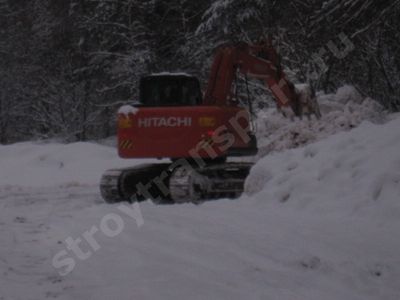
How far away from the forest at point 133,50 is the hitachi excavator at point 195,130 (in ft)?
3.92

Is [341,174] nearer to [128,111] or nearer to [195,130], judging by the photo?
[195,130]

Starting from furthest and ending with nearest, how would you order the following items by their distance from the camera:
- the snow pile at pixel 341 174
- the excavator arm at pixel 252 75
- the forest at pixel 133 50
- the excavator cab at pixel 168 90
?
the forest at pixel 133 50 < the excavator cab at pixel 168 90 < the excavator arm at pixel 252 75 < the snow pile at pixel 341 174

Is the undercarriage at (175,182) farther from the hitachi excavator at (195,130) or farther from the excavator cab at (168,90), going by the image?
the excavator cab at (168,90)

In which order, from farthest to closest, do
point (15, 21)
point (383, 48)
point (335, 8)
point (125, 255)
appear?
point (15, 21) → point (383, 48) → point (335, 8) → point (125, 255)

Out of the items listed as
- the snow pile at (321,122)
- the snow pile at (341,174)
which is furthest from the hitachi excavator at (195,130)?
the snow pile at (341,174)

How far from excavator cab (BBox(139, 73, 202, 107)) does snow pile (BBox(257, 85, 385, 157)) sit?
1373 millimetres

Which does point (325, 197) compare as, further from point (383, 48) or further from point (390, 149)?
point (383, 48)

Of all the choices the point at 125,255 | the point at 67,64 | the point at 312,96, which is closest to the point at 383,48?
the point at 312,96

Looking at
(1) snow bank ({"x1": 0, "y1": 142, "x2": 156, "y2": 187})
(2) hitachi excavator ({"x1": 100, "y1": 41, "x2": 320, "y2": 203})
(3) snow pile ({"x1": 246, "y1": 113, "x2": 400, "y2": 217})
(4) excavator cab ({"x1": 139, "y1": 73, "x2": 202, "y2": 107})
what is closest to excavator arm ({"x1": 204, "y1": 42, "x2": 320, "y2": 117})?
(2) hitachi excavator ({"x1": 100, "y1": 41, "x2": 320, "y2": 203})

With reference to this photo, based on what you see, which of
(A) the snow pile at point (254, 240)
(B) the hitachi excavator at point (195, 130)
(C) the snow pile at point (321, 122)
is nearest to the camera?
(A) the snow pile at point (254, 240)

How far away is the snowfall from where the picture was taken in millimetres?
4961

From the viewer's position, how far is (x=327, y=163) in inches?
302

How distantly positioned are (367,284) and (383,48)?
1159 centimetres

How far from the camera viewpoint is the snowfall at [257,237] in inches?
195
